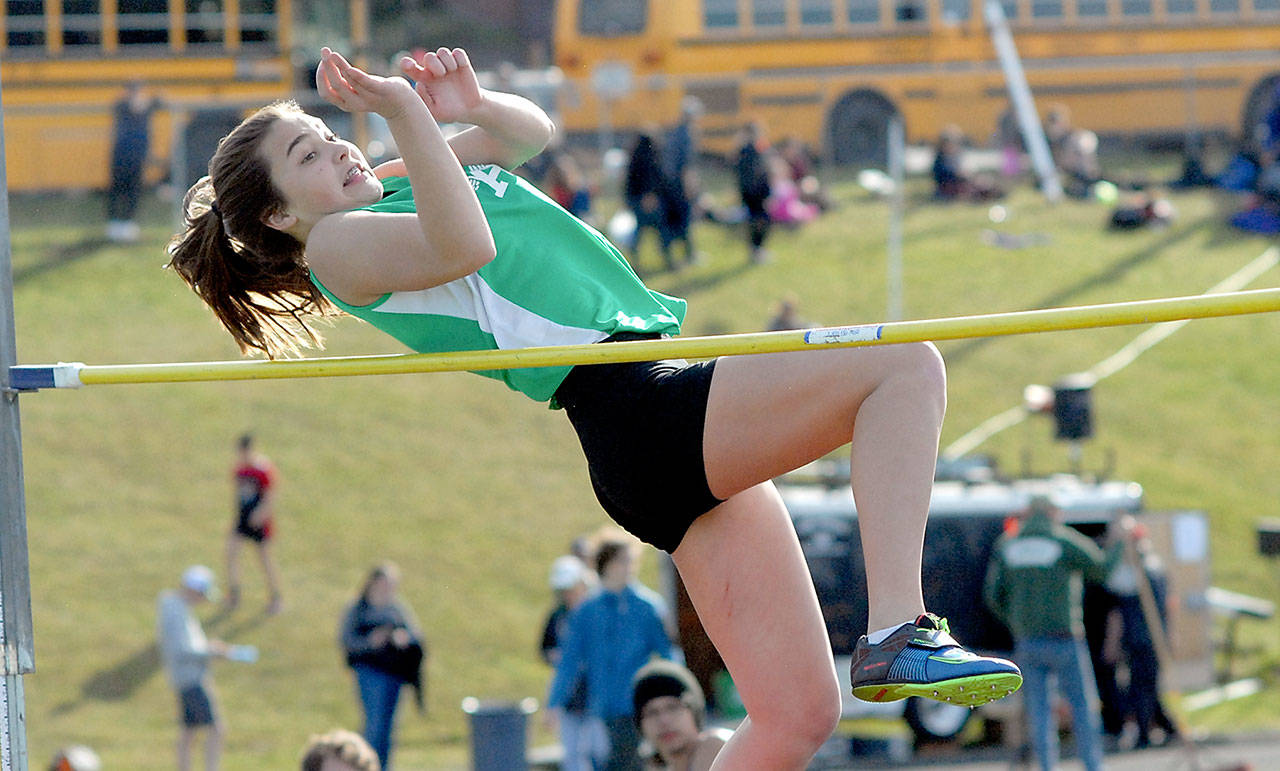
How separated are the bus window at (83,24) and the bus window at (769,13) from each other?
770cm

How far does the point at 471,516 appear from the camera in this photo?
1366 centimetres

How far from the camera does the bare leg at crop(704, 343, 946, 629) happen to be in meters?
2.83

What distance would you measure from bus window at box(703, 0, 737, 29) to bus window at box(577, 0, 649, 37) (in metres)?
0.79

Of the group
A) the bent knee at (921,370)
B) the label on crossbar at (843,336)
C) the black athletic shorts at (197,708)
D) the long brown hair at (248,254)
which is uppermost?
the long brown hair at (248,254)

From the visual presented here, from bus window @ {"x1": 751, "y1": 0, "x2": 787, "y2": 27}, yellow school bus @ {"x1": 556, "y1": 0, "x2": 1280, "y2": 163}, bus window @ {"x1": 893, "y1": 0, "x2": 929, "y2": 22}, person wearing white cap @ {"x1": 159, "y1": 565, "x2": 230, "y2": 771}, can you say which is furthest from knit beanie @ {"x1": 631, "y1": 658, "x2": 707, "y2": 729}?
bus window @ {"x1": 893, "y1": 0, "x2": 929, "y2": 22}

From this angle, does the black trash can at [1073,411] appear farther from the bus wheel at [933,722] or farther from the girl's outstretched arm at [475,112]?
A: the girl's outstretched arm at [475,112]

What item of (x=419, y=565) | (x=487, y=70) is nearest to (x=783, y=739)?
(x=419, y=565)

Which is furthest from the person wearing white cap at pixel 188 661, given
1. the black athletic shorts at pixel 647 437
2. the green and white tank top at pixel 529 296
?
the black athletic shorts at pixel 647 437

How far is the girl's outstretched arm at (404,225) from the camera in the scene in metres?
2.84

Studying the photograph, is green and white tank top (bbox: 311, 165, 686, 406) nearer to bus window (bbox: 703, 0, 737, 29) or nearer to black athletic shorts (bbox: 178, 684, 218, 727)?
black athletic shorts (bbox: 178, 684, 218, 727)

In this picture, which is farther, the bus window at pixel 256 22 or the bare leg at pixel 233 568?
the bus window at pixel 256 22

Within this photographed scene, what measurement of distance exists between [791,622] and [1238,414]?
13.6 meters

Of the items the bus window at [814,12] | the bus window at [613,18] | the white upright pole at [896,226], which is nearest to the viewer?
the white upright pole at [896,226]

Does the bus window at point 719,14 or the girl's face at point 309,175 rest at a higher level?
the bus window at point 719,14
